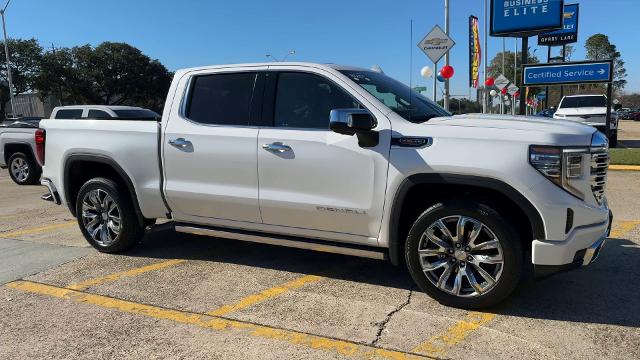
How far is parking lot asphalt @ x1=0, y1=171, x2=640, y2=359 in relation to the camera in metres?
3.46

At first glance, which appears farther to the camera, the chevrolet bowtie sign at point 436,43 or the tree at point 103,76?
the tree at point 103,76

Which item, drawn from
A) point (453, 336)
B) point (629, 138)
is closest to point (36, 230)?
point (453, 336)

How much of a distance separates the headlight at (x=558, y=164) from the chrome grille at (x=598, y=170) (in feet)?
0.76

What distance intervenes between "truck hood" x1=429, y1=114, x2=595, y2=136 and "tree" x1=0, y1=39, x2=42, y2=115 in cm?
5813

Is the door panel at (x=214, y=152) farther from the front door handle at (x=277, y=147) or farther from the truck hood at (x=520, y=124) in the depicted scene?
the truck hood at (x=520, y=124)

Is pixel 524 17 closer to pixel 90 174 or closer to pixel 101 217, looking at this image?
pixel 90 174

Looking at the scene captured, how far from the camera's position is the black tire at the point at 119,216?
558 centimetres

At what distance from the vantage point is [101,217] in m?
5.79

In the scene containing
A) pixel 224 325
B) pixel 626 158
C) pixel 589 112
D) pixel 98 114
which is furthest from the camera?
pixel 589 112

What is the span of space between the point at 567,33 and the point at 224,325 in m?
35.6

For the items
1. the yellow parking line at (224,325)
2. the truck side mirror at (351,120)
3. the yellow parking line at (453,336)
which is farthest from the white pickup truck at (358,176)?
the yellow parking line at (224,325)

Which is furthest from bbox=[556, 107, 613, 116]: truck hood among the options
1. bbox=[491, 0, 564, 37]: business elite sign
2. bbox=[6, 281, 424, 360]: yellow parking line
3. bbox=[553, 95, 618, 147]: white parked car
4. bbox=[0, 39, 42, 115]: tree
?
bbox=[0, 39, 42, 115]: tree

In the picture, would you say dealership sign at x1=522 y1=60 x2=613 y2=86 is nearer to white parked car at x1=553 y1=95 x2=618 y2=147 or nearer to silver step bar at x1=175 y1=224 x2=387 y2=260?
white parked car at x1=553 y1=95 x2=618 y2=147

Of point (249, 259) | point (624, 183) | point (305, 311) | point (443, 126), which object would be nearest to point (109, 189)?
point (249, 259)
